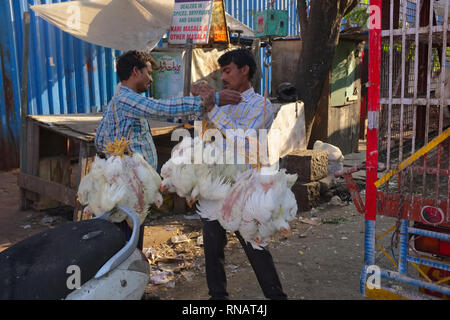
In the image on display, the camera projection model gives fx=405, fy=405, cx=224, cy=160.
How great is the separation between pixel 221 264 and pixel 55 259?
144 centimetres

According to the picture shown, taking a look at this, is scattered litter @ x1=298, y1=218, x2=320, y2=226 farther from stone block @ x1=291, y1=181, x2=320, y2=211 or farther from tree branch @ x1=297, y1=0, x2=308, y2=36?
tree branch @ x1=297, y1=0, x2=308, y2=36

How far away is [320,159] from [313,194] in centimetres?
58

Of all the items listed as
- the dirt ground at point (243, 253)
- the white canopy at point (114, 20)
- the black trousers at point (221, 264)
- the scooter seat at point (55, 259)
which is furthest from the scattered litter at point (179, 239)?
the white canopy at point (114, 20)

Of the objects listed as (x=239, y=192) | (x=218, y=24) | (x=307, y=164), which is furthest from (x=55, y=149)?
(x=239, y=192)

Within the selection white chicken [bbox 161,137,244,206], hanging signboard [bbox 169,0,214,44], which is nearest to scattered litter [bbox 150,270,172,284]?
white chicken [bbox 161,137,244,206]

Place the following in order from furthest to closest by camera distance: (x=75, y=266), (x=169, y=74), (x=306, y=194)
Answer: (x=169, y=74), (x=306, y=194), (x=75, y=266)

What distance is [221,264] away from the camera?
3059mm

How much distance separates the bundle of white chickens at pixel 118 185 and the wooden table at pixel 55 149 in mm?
2292

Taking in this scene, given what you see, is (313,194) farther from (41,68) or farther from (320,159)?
(41,68)

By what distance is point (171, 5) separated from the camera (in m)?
7.43

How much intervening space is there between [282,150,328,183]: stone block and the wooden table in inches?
72.8

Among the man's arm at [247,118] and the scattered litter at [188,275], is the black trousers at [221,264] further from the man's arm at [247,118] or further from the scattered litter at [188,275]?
the scattered litter at [188,275]

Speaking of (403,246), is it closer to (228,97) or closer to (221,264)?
(221,264)
